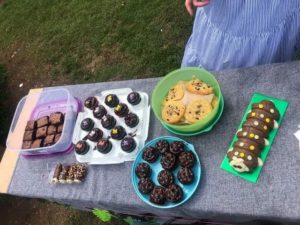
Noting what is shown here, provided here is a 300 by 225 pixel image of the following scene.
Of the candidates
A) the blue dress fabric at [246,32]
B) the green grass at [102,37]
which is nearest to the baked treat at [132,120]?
the blue dress fabric at [246,32]

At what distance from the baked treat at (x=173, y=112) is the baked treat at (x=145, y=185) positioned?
228mm

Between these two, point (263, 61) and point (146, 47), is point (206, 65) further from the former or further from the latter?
point (146, 47)

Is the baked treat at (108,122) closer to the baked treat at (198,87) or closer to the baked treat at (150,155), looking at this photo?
the baked treat at (150,155)

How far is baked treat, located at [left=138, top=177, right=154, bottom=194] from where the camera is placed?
132 cm

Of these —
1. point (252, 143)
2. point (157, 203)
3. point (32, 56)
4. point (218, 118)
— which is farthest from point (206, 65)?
point (32, 56)

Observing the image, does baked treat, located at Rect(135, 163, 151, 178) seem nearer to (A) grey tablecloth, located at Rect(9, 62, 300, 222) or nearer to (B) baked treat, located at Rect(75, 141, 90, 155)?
(A) grey tablecloth, located at Rect(9, 62, 300, 222)

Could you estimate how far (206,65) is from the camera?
166cm

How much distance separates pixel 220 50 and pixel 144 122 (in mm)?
431

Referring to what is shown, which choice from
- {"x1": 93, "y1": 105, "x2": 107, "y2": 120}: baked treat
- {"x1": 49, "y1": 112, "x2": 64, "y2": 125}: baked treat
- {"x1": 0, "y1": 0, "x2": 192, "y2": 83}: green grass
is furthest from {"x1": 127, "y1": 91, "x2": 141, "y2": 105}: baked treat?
{"x1": 0, "y1": 0, "x2": 192, "y2": 83}: green grass

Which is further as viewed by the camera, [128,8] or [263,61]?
[128,8]

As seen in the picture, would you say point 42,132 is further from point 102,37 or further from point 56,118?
point 102,37

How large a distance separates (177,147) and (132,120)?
0.22 meters

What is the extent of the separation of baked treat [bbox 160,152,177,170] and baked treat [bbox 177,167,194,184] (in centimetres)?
3

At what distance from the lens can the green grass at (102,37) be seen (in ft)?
8.90
